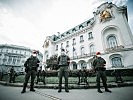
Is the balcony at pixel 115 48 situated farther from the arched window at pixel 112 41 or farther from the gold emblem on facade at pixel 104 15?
the gold emblem on facade at pixel 104 15

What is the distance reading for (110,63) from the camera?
21344mm

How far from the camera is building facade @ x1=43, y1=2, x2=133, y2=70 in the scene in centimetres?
2028

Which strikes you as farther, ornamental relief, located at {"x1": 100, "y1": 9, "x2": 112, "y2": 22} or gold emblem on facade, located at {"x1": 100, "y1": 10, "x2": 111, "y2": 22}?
gold emblem on facade, located at {"x1": 100, "y1": 10, "x2": 111, "y2": 22}

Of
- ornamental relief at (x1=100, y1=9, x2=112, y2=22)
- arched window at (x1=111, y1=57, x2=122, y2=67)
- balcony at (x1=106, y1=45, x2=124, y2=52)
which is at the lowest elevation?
arched window at (x1=111, y1=57, x2=122, y2=67)

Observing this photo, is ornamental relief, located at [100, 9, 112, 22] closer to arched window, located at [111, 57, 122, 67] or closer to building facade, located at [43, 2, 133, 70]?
building facade, located at [43, 2, 133, 70]

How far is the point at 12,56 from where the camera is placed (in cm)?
5628

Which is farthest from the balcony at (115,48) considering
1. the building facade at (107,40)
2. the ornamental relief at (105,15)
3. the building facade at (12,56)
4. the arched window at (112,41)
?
the building facade at (12,56)

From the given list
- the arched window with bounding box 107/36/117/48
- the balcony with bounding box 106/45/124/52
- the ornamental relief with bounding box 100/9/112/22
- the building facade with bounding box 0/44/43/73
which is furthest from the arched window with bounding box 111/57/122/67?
the building facade with bounding box 0/44/43/73

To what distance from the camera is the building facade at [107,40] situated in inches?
798

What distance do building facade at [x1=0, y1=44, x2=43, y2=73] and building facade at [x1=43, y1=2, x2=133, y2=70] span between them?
38639mm

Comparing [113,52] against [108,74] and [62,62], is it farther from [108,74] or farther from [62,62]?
[62,62]

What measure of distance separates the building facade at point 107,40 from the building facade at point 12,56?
1521 inches

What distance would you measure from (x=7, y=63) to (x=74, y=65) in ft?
138

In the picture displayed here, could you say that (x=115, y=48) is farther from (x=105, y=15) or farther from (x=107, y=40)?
(x=105, y=15)
